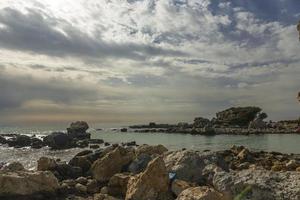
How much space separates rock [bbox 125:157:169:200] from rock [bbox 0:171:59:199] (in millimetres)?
3522

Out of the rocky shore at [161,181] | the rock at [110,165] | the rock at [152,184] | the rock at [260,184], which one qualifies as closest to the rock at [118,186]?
the rocky shore at [161,181]

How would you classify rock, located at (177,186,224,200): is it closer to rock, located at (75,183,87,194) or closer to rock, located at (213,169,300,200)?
rock, located at (213,169,300,200)

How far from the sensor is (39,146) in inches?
2219

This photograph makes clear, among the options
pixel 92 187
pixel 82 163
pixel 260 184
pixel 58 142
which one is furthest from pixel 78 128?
pixel 260 184

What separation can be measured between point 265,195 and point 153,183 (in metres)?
3.70

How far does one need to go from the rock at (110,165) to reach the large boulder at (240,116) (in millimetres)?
93290

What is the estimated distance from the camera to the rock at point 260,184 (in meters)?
10.4

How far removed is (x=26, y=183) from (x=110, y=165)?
4.90 meters

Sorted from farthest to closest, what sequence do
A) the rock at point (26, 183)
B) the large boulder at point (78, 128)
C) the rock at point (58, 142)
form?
the large boulder at point (78, 128) < the rock at point (58, 142) < the rock at point (26, 183)

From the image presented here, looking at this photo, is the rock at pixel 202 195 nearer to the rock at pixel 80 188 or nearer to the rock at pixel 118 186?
the rock at pixel 118 186

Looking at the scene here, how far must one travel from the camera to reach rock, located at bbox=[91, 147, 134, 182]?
1850 cm

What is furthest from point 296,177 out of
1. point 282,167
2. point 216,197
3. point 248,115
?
point 248,115

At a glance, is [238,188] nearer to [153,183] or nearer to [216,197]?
[216,197]

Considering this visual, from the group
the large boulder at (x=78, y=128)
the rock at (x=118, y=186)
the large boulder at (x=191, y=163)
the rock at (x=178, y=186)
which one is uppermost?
the large boulder at (x=78, y=128)
